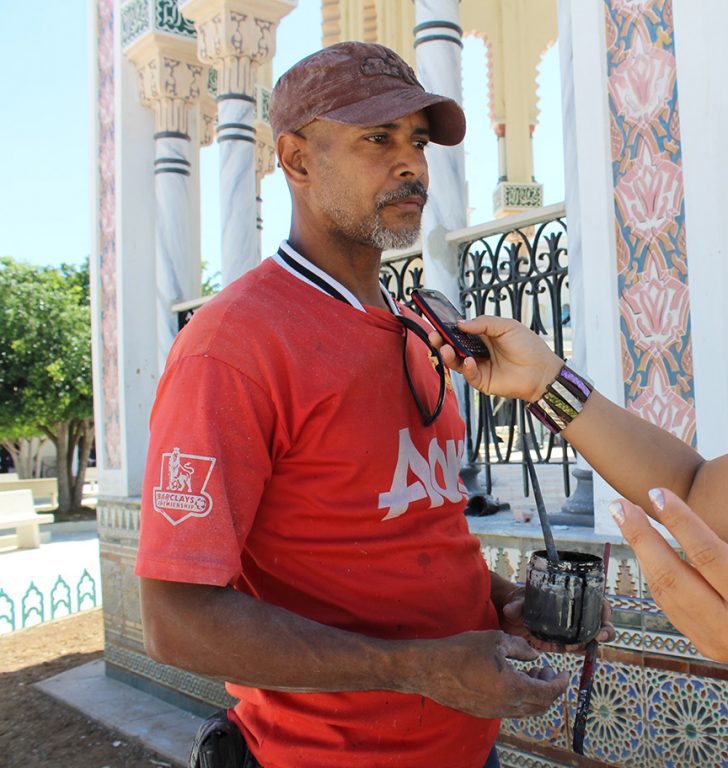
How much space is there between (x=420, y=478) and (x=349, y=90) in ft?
2.42

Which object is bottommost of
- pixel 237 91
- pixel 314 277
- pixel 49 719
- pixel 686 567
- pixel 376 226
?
pixel 49 719

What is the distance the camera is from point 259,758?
136cm

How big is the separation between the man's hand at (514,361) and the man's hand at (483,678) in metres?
0.55

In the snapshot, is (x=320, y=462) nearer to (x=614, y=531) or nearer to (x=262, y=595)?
(x=262, y=595)

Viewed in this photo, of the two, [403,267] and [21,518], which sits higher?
[403,267]

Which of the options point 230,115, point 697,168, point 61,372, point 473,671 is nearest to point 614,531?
point 697,168

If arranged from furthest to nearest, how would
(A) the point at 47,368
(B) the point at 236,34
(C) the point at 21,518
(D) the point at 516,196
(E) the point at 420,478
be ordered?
(A) the point at 47,368, (C) the point at 21,518, (D) the point at 516,196, (B) the point at 236,34, (E) the point at 420,478

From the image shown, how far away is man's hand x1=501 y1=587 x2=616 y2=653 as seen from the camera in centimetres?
141

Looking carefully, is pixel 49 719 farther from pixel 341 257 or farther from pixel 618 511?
pixel 618 511

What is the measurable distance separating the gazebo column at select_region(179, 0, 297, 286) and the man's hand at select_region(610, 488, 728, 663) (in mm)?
4446

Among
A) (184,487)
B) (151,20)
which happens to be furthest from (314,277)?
(151,20)

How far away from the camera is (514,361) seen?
1.58 m

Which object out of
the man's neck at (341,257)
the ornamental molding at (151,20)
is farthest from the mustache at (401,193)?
the ornamental molding at (151,20)

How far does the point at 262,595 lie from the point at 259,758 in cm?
30
